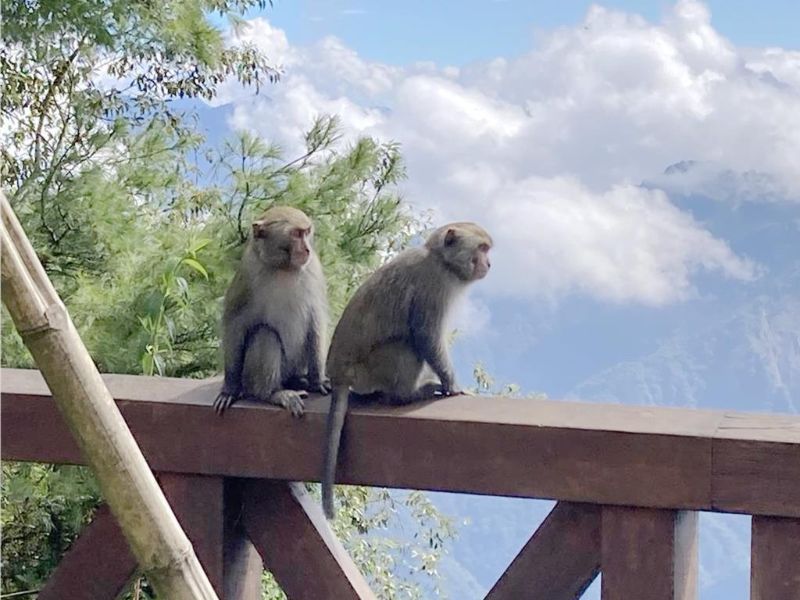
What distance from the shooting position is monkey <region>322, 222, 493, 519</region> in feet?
8.81

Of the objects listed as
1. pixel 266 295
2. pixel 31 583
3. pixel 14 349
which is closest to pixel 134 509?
pixel 266 295

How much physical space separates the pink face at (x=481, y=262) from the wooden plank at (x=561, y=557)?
1722 mm

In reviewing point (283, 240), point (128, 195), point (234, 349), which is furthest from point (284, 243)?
point (128, 195)

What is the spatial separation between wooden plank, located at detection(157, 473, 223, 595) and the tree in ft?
11.0

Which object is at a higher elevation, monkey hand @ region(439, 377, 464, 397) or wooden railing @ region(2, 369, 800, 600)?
monkey hand @ region(439, 377, 464, 397)

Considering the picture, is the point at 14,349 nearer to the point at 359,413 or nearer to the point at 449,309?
the point at 449,309

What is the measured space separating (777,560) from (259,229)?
196 centimetres

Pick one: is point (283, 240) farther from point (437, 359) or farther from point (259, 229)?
point (437, 359)

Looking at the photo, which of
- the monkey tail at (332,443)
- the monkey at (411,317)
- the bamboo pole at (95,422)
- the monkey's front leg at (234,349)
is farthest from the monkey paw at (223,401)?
the bamboo pole at (95,422)

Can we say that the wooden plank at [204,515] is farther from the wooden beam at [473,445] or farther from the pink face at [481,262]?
the pink face at [481,262]

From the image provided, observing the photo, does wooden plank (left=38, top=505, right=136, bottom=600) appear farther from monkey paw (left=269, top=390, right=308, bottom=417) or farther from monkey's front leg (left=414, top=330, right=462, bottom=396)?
monkey's front leg (left=414, top=330, right=462, bottom=396)

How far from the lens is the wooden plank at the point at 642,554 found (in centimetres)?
142

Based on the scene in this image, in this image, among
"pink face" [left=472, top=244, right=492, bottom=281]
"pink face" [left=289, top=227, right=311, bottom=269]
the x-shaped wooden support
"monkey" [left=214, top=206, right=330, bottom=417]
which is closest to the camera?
the x-shaped wooden support

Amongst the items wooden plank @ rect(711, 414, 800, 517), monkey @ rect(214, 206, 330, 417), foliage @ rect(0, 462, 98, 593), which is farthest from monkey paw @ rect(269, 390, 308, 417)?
foliage @ rect(0, 462, 98, 593)
